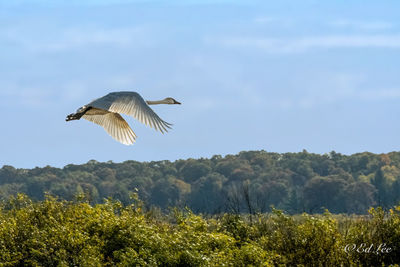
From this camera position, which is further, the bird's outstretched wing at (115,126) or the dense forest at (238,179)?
the dense forest at (238,179)

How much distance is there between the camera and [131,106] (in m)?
15.9

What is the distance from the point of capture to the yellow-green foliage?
49.4 ft

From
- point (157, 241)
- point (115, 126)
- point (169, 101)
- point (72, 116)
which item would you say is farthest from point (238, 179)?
point (157, 241)

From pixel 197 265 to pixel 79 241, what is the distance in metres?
2.49

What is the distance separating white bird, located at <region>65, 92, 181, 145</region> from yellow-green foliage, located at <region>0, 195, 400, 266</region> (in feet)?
5.94

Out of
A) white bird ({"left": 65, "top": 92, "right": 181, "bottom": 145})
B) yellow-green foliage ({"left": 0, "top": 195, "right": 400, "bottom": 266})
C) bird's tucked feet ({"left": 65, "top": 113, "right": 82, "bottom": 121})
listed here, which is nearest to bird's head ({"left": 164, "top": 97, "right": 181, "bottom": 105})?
white bird ({"left": 65, "top": 92, "right": 181, "bottom": 145})

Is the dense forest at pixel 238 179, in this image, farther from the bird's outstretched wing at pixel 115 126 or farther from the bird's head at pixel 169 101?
the bird's outstretched wing at pixel 115 126

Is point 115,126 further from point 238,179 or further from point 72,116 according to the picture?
point 238,179

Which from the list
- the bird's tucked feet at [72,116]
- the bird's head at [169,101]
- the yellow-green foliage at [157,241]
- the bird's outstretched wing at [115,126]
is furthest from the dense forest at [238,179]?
the bird's tucked feet at [72,116]

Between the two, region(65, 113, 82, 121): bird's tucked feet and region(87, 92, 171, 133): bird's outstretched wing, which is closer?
region(87, 92, 171, 133): bird's outstretched wing

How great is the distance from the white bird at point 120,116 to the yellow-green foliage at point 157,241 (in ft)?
5.94

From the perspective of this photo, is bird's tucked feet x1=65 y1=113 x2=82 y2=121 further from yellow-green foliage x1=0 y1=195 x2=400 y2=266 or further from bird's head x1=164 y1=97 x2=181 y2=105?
bird's head x1=164 y1=97 x2=181 y2=105

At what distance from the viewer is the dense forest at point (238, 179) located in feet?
384

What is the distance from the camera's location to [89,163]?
139750 mm
